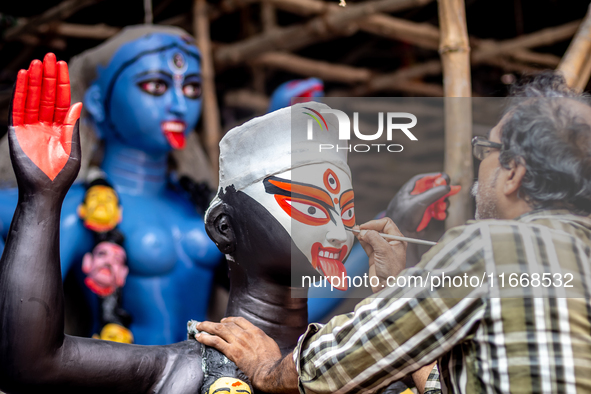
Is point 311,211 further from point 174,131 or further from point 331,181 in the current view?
point 174,131

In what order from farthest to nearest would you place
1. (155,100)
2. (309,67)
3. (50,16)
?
(309,67) → (50,16) → (155,100)

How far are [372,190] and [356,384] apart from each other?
0.93 meters

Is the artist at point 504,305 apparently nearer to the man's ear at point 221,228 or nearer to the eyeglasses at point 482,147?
the eyeglasses at point 482,147

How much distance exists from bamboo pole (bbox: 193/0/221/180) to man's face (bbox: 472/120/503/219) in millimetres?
1707

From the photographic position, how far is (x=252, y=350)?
1.33 meters

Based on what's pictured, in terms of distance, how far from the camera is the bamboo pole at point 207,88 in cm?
276

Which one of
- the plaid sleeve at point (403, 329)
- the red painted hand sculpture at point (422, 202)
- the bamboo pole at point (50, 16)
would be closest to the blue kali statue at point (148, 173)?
the bamboo pole at point (50, 16)

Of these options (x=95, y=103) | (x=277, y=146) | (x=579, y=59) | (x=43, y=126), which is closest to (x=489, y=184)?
(x=277, y=146)

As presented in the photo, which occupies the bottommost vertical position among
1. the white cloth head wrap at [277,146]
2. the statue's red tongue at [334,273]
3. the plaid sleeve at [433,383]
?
the plaid sleeve at [433,383]

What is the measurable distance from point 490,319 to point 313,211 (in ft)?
1.62

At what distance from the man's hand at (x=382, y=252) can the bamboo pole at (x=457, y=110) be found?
0.49ft

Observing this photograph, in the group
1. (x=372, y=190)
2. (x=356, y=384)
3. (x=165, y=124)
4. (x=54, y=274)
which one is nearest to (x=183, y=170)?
(x=165, y=124)

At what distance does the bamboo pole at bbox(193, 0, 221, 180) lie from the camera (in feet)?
9.07

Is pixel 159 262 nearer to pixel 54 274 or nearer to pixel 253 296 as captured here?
pixel 253 296
